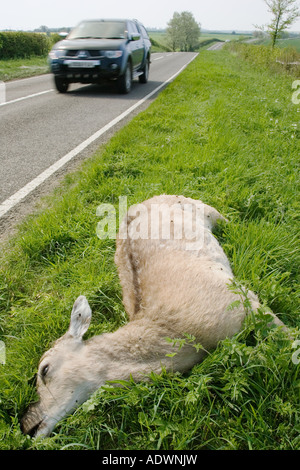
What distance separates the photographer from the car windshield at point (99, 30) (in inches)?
426

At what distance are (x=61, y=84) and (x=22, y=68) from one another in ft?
28.3

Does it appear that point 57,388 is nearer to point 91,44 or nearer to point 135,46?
point 91,44

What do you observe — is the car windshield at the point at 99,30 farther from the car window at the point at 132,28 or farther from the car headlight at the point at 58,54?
the car headlight at the point at 58,54

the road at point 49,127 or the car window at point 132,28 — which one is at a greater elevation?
the car window at point 132,28

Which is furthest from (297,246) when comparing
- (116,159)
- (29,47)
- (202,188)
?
(29,47)

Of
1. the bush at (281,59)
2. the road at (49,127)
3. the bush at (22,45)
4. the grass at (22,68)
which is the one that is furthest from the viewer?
the bush at (22,45)

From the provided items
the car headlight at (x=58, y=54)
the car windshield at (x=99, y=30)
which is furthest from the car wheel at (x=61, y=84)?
the car windshield at (x=99, y=30)

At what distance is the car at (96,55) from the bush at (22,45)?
11.4 m

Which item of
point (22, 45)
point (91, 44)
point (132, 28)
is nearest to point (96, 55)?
point (91, 44)

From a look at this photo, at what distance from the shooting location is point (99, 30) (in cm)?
1109

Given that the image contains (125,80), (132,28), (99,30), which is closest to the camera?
(125,80)

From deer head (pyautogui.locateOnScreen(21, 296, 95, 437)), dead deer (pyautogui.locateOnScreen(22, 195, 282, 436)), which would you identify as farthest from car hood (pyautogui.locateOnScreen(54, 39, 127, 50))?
deer head (pyautogui.locateOnScreen(21, 296, 95, 437))

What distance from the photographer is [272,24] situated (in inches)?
1090

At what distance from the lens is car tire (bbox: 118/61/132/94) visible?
10.7m
